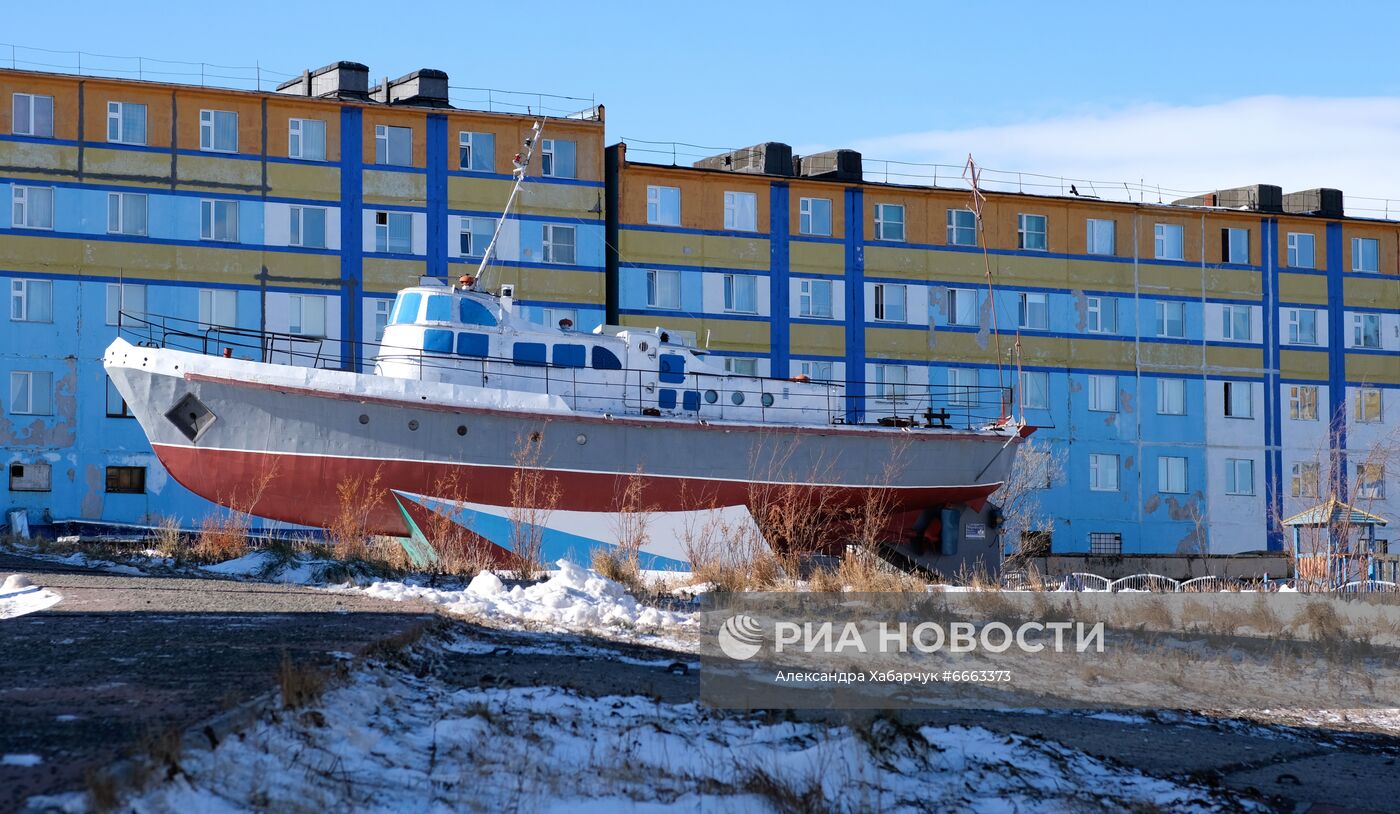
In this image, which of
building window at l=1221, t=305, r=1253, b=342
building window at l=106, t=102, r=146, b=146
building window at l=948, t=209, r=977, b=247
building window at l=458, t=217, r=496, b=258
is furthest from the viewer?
building window at l=1221, t=305, r=1253, b=342

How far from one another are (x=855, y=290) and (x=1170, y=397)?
38.5 feet

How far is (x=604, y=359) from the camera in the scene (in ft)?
81.8

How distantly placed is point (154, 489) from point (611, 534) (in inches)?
758

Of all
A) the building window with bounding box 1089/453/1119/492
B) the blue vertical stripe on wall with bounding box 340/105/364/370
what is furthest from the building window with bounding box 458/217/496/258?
the building window with bounding box 1089/453/1119/492

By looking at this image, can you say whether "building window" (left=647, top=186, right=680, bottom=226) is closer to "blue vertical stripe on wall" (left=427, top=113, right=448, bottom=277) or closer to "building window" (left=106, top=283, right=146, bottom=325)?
"blue vertical stripe on wall" (left=427, top=113, right=448, bottom=277)

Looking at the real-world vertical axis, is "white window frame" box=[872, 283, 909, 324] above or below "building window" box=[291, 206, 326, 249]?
below

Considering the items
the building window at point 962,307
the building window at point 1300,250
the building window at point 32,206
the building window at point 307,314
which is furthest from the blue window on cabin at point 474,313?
the building window at point 1300,250

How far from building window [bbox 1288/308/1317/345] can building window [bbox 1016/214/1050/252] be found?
9707 millimetres

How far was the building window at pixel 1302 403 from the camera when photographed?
49.5 meters

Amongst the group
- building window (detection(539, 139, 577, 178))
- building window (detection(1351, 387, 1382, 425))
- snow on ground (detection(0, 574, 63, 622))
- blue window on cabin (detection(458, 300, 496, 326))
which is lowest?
snow on ground (detection(0, 574, 63, 622))

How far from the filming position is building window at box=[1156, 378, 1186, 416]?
48.1m

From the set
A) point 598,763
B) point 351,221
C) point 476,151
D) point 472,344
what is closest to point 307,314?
point 351,221

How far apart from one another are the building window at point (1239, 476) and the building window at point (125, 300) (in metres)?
34.5

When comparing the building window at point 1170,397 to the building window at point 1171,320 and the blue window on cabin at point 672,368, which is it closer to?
the building window at point 1171,320
